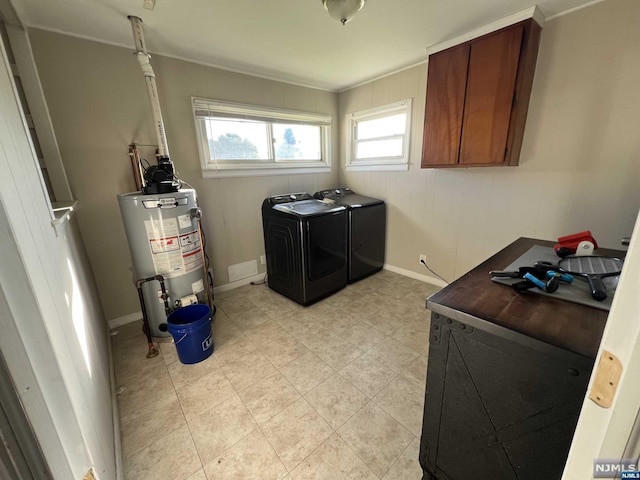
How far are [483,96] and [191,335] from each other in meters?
2.81

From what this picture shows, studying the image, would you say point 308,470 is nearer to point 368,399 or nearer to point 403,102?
point 368,399

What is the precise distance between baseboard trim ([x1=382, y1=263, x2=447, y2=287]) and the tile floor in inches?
24.1

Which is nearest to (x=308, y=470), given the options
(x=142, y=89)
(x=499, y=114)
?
(x=499, y=114)

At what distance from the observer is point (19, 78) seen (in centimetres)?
173

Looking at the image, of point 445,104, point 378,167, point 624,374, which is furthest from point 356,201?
point 624,374

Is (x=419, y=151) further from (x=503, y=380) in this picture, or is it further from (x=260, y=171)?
(x=503, y=380)

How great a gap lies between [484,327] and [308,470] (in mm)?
1057

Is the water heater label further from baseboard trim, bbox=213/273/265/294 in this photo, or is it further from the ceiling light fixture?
the ceiling light fixture

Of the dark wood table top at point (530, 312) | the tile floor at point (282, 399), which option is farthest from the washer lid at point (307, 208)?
the dark wood table top at point (530, 312)

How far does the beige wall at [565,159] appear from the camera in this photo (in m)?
1.68

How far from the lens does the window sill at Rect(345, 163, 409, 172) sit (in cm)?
299

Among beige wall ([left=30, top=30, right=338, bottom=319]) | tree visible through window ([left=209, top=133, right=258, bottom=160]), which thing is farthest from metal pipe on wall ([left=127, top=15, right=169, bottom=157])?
tree visible through window ([left=209, top=133, right=258, bottom=160])

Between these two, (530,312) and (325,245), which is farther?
(325,245)

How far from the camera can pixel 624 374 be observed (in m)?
0.39
